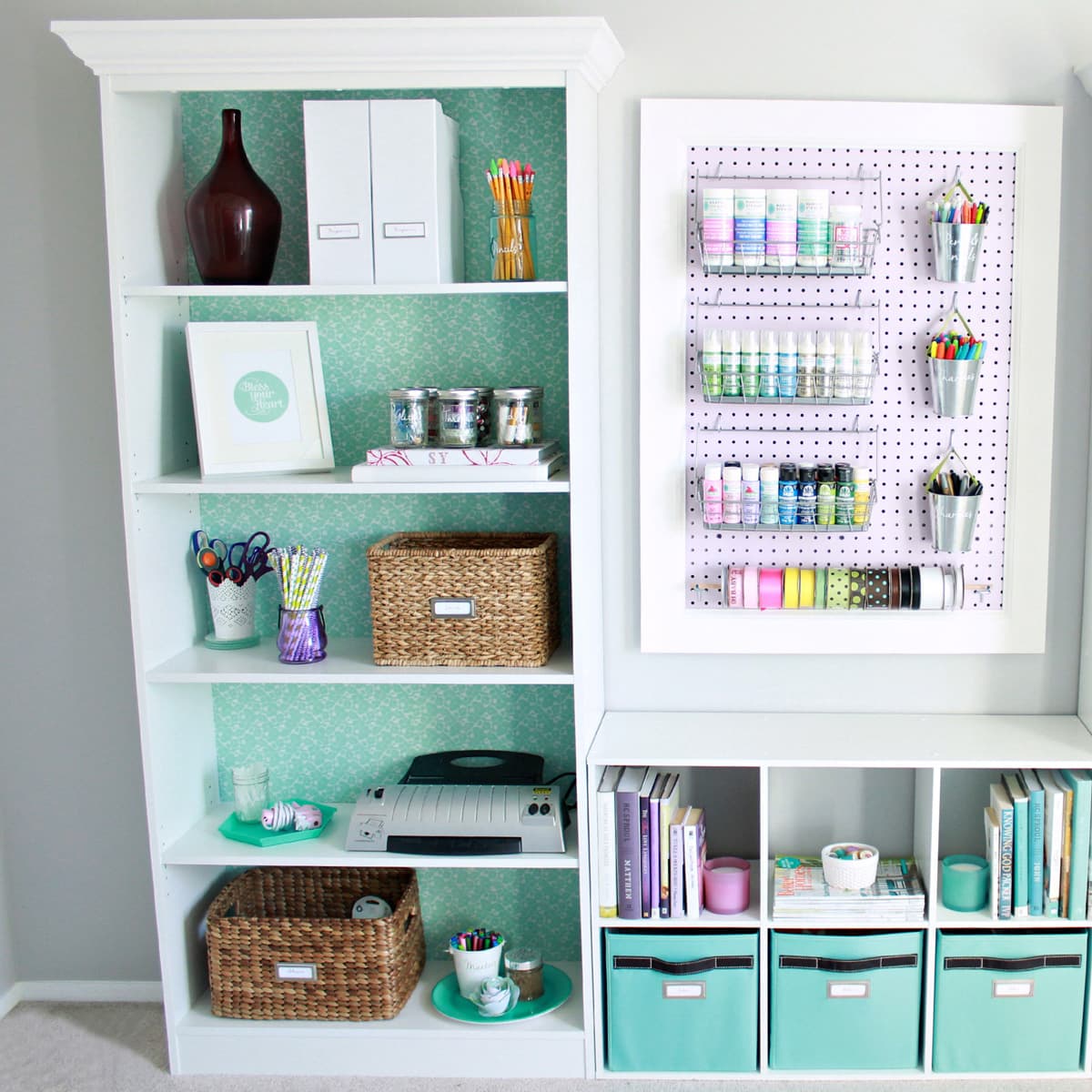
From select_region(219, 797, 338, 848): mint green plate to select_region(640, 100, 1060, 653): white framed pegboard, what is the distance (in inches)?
33.2

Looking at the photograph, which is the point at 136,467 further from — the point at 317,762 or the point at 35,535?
the point at 317,762

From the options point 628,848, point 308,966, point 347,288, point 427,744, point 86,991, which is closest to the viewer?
point 347,288

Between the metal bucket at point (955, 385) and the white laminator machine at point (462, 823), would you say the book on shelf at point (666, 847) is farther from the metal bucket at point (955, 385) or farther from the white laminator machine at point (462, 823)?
the metal bucket at point (955, 385)

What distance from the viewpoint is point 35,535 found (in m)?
2.83

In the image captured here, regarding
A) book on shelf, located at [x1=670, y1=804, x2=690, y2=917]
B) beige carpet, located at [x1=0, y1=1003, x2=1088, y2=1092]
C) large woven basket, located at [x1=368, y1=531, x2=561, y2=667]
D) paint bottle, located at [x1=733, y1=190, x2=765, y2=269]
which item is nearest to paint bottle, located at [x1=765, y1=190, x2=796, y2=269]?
paint bottle, located at [x1=733, y1=190, x2=765, y2=269]

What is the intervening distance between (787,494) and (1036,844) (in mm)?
854

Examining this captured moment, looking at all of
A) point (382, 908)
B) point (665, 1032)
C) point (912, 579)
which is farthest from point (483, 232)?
point (665, 1032)

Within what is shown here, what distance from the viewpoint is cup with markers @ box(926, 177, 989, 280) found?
8.14 feet

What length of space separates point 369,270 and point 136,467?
0.61 metres

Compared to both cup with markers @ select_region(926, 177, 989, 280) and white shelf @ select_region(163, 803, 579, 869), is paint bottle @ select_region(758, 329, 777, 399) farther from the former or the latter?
white shelf @ select_region(163, 803, 579, 869)

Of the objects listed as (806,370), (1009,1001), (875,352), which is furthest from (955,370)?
(1009,1001)

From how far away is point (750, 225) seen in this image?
8.14 ft

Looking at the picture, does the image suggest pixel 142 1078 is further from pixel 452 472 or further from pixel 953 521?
pixel 953 521

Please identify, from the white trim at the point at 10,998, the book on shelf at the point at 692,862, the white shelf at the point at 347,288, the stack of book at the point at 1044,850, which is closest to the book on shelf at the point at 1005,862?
the stack of book at the point at 1044,850
